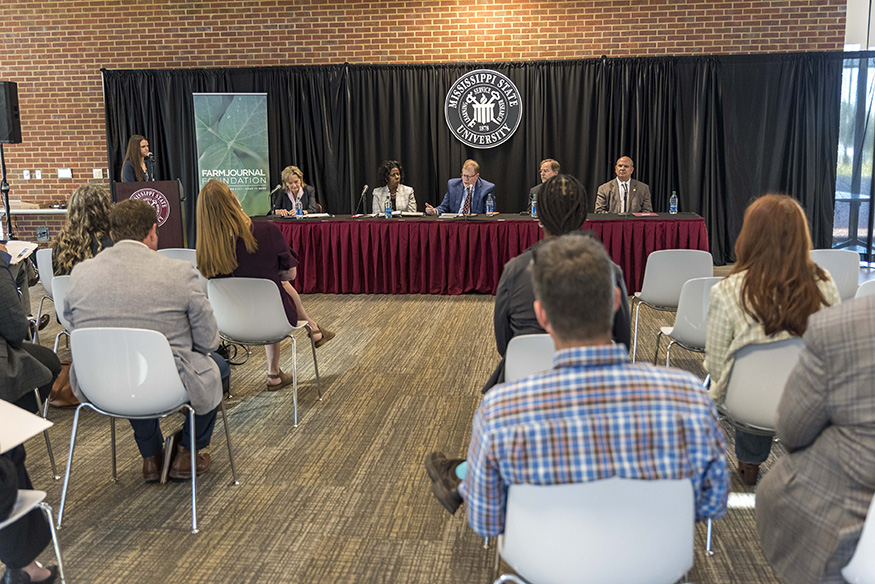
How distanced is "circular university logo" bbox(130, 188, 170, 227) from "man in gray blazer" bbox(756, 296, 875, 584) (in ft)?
20.7

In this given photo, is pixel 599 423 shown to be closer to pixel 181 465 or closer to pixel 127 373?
pixel 127 373

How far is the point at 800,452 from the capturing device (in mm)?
1670

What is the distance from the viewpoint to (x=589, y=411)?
1.33m

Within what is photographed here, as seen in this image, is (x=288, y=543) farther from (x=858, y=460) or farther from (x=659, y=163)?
(x=659, y=163)

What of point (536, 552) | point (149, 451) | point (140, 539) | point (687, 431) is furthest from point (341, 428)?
point (687, 431)

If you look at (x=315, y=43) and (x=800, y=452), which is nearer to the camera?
(x=800, y=452)

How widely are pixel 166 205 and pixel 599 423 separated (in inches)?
252

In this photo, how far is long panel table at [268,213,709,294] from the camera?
6543 millimetres

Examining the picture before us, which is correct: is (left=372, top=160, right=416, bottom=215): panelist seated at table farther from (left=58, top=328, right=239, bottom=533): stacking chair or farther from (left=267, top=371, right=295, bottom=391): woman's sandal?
(left=58, top=328, right=239, bottom=533): stacking chair

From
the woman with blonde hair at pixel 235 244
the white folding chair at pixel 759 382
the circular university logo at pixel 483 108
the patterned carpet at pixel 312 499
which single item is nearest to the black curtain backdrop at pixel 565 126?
the circular university logo at pixel 483 108

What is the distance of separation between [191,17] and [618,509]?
29.4 ft

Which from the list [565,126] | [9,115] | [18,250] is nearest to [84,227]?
[18,250]

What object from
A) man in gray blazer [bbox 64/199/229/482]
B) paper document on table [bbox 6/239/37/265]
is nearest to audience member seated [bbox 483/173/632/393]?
man in gray blazer [bbox 64/199/229/482]

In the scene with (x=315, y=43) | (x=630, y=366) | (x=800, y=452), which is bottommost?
(x=800, y=452)
